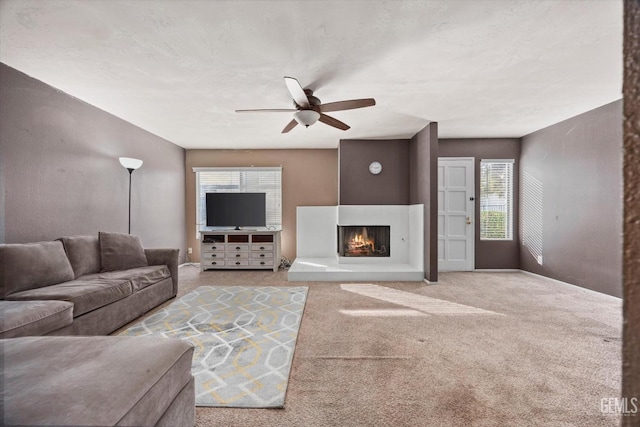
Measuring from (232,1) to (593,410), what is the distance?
129 inches

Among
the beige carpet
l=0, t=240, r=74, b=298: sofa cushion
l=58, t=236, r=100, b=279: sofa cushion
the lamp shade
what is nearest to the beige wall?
the lamp shade

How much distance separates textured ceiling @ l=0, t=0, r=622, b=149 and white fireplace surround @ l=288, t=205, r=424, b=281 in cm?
190

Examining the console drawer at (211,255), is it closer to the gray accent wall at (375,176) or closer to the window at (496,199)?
the gray accent wall at (375,176)

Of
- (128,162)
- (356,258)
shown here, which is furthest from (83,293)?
(356,258)

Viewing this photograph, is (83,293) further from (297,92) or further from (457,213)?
(457,213)

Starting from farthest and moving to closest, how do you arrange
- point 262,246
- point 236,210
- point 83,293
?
point 236,210 < point 262,246 < point 83,293

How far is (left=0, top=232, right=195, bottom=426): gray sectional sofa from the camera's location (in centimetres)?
87

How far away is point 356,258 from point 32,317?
419 centimetres

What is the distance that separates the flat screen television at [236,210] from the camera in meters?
5.60

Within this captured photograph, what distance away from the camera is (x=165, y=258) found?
3.53 meters

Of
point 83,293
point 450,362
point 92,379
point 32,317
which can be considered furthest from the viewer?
point 83,293

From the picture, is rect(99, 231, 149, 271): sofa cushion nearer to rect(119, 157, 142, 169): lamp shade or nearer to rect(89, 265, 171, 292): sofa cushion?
rect(89, 265, 171, 292): sofa cushion

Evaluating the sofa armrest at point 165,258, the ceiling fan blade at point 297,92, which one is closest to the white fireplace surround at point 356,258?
the sofa armrest at point 165,258

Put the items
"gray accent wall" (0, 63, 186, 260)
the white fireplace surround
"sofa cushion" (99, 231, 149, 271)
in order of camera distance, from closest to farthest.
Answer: "gray accent wall" (0, 63, 186, 260), "sofa cushion" (99, 231, 149, 271), the white fireplace surround
